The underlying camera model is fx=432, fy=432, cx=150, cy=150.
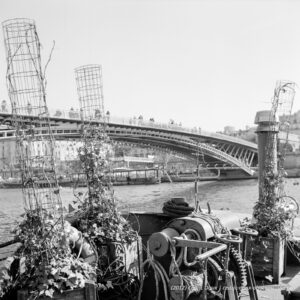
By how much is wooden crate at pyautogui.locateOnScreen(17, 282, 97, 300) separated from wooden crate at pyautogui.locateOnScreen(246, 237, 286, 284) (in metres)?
2.30

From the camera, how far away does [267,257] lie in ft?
15.8

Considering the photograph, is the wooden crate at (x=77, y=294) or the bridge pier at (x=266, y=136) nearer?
the wooden crate at (x=77, y=294)

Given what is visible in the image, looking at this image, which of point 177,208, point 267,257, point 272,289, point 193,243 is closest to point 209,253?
point 193,243

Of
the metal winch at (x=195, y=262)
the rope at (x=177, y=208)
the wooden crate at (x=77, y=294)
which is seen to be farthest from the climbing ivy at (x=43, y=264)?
the rope at (x=177, y=208)

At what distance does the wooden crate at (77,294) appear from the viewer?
9.90ft

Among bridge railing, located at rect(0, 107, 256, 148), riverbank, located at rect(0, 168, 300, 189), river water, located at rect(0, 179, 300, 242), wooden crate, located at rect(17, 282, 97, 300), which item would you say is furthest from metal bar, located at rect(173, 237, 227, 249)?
riverbank, located at rect(0, 168, 300, 189)

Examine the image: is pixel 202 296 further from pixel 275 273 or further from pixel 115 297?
pixel 275 273

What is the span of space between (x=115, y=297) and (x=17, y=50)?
2.35 meters

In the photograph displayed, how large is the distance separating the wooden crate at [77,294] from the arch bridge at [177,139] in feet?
83.4

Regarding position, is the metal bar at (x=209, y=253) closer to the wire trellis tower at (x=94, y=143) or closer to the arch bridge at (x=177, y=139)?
the wire trellis tower at (x=94, y=143)

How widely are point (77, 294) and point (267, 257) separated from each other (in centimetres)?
253

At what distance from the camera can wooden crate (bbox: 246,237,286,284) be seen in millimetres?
4746

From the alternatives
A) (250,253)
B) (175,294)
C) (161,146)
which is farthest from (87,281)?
(161,146)

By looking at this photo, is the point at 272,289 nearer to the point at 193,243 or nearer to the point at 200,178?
the point at 193,243
